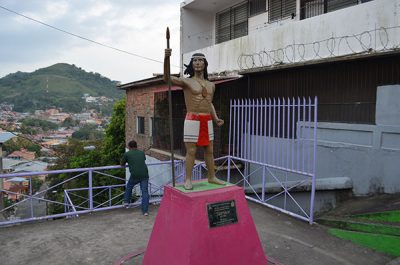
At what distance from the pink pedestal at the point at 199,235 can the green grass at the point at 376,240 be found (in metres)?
2.07

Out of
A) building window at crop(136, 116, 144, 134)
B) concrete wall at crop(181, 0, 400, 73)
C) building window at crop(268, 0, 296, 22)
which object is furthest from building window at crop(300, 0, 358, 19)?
building window at crop(136, 116, 144, 134)

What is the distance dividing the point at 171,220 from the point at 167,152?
8.61 meters

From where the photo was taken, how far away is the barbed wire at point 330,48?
758 cm

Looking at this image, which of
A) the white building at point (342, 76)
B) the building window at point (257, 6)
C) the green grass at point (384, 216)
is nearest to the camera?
the green grass at point (384, 216)

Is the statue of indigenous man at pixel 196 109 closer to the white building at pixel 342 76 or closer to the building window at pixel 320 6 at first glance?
the white building at pixel 342 76

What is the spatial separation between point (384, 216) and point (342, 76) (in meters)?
3.72

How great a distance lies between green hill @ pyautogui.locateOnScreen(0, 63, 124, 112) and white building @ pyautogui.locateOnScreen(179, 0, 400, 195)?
114 ft

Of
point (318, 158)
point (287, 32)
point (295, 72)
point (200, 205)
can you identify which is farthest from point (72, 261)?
point (287, 32)

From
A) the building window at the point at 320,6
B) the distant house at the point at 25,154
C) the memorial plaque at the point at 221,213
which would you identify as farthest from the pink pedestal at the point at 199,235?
the distant house at the point at 25,154

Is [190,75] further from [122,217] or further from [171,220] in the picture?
[122,217]

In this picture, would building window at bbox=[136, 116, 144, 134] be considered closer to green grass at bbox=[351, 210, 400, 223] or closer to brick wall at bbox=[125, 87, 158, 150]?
brick wall at bbox=[125, 87, 158, 150]

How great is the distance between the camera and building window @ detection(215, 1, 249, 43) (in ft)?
44.8

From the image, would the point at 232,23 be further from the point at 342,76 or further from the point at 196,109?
the point at 196,109

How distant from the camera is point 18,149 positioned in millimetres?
32719
